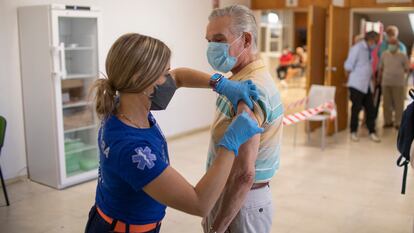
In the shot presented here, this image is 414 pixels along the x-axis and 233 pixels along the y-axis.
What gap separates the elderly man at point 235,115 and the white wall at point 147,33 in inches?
108

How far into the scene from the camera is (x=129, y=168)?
3.82ft

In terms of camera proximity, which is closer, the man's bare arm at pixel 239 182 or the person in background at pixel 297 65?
the man's bare arm at pixel 239 182

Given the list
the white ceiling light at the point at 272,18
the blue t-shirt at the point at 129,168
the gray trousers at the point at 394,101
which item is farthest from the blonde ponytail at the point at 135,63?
the white ceiling light at the point at 272,18

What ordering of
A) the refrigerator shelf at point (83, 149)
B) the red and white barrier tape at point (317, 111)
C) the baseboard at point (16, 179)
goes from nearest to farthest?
the baseboard at point (16, 179), the refrigerator shelf at point (83, 149), the red and white barrier tape at point (317, 111)

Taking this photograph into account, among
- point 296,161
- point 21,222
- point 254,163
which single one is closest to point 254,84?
point 254,163

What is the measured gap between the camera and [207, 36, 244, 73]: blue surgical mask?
5.13 ft

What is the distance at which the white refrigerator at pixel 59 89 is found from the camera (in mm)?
3982

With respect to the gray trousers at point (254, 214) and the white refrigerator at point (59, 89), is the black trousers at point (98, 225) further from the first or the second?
the white refrigerator at point (59, 89)

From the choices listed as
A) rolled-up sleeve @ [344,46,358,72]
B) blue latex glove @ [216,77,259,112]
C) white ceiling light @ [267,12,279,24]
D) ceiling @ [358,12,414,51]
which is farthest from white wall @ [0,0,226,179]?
white ceiling light @ [267,12,279,24]

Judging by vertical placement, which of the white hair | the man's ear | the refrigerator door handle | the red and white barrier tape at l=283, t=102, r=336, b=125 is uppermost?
the white hair

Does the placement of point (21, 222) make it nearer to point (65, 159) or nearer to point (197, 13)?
point (65, 159)

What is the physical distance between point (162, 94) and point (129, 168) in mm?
278

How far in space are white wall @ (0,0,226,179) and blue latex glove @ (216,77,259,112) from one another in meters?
2.87

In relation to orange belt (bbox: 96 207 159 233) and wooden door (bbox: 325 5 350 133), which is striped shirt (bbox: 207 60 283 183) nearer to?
orange belt (bbox: 96 207 159 233)
